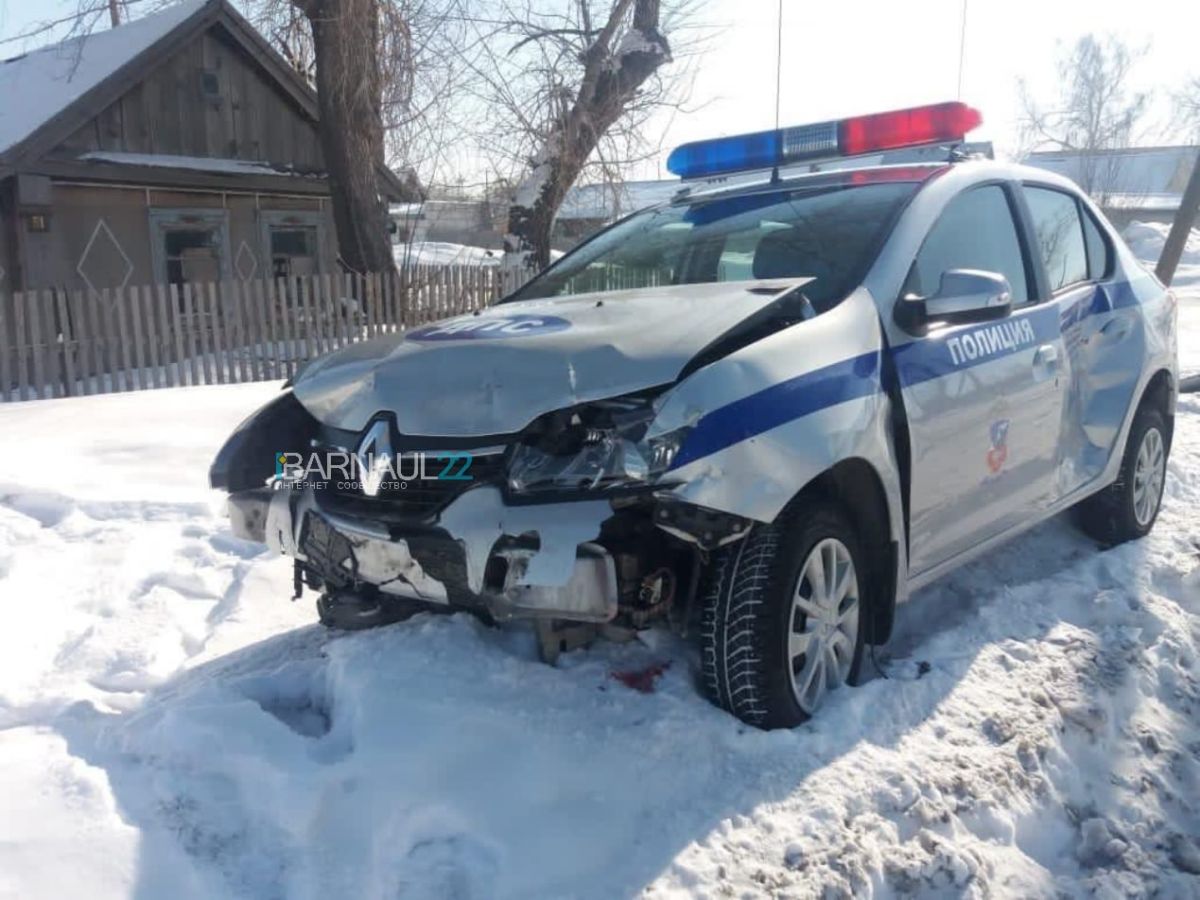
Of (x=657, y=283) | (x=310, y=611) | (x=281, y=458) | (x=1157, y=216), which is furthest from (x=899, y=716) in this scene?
(x=1157, y=216)

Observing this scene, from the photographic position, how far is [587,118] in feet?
46.3

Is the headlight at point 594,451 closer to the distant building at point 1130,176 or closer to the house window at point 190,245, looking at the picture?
the house window at point 190,245

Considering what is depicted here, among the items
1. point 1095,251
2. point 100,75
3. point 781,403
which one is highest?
point 100,75

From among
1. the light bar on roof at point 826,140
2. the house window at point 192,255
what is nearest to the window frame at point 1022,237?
the light bar on roof at point 826,140

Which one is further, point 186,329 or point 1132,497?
point 186,329

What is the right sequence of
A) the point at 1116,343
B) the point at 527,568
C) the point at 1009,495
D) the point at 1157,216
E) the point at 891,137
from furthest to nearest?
the point at 1157,216 → the point at 1116,343 → the point at 891,137 → the point at 1009,495 → the point at 527,568

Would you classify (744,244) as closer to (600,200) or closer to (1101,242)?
(1101,242)

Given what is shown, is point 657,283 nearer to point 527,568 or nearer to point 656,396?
point 656,396

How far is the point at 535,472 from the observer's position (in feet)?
8.38

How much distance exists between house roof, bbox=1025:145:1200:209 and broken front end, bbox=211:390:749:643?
134ft

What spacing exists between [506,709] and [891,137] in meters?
2.65

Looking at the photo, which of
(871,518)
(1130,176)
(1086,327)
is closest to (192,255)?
(1086,327)

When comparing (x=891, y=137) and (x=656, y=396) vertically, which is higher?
(x=891, y=137)

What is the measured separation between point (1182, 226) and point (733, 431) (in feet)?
40.3
